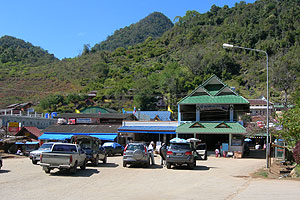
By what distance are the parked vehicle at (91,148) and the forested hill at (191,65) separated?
72421mm

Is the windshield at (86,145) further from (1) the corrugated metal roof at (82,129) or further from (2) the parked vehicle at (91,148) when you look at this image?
(1) the corrugated metal roof at (82,129)

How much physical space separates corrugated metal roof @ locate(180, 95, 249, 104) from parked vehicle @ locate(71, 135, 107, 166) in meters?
17.7

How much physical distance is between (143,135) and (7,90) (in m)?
99.7

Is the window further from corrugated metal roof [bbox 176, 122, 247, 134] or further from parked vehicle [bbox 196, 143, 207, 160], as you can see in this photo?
parked vehicle [bbox 196, 143, 207, 160]

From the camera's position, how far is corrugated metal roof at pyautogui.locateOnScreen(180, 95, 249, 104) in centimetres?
3859

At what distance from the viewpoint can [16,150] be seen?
39469 mm

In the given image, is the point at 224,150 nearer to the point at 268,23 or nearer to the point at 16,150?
the point at 16,150

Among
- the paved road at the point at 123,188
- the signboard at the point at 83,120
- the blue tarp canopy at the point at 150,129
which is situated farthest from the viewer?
the signboard at the point at 83,120

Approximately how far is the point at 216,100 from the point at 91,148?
20456 mm

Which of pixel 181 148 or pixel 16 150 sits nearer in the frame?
pixel 181 148

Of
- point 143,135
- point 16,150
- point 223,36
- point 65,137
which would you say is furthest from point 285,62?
point 16,150

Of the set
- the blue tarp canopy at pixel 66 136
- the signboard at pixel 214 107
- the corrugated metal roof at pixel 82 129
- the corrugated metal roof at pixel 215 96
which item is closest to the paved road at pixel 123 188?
the corrugated metal roof at pixel 215 96

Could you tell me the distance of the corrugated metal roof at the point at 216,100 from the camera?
127 ft

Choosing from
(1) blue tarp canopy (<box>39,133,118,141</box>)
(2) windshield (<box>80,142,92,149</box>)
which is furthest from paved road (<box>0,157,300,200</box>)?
(1) blue tarp canopy (<box>39,133,118,141</box>)
